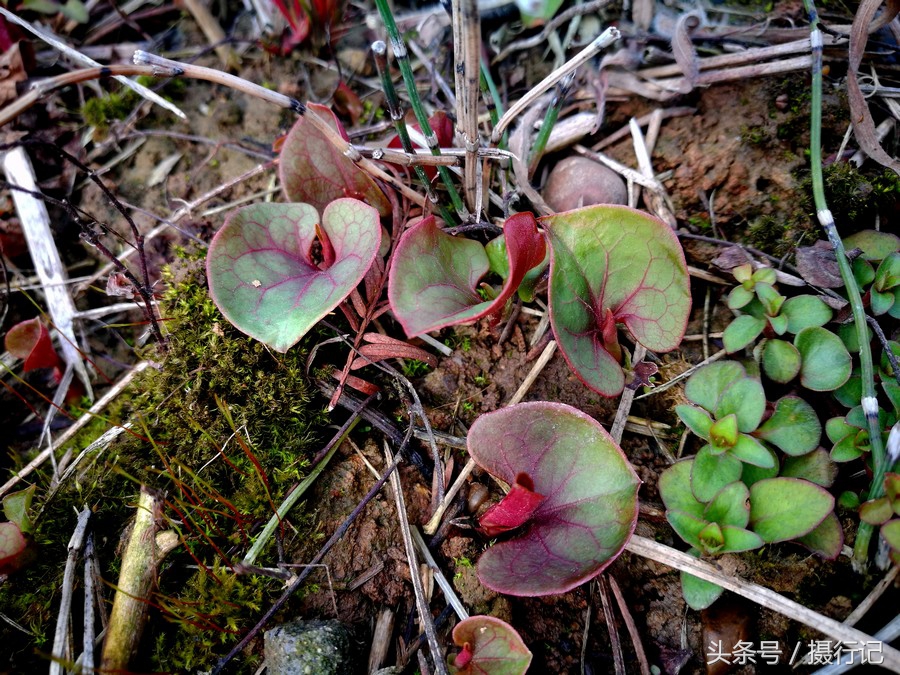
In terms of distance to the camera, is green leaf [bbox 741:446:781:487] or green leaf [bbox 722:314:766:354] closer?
green leaf [bbox 741:446:781:487]

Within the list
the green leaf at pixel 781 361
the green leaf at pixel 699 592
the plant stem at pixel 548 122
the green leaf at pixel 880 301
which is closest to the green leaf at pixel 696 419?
the green leaf at pixel 781 361

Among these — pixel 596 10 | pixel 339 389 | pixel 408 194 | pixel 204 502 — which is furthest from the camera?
pixel 596 10

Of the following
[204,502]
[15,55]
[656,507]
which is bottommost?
[656,507]

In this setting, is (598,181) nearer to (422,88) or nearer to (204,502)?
(422,88)

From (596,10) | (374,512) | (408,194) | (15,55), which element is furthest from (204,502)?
(596,10)

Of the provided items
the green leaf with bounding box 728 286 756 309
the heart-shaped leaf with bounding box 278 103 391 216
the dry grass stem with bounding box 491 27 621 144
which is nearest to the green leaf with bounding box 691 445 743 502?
the green leaf with bounding box 728 286 756 309

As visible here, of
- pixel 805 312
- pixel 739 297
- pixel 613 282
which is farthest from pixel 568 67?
pixel 805 312

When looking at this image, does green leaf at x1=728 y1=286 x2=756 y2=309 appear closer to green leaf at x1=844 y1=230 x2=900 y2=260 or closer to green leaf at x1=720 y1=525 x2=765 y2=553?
green leaf at x1=844 y1=230 x2=900 y2=260
